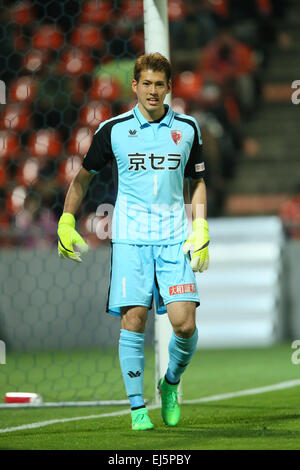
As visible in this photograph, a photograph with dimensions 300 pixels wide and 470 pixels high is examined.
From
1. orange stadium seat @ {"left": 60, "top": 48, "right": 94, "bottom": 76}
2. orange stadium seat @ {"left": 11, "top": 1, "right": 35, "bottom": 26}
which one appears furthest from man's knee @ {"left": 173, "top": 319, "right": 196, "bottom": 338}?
orange stadium seat @ {"left": 60, "top": 48, "right": 94, "bottom": 76}

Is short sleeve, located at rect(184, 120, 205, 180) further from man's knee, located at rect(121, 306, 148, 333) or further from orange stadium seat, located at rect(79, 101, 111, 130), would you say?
orange stadium seat, located at rect(79, 101, 111, 130)

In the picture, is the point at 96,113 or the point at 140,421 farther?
the point at 96,113

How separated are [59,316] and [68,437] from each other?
17.9 ft

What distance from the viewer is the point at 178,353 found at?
4828mm

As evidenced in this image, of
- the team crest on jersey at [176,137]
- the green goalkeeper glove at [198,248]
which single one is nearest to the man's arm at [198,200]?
the green goalkeeper glove at [198,248]

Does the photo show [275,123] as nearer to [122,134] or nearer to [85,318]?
[85,318]

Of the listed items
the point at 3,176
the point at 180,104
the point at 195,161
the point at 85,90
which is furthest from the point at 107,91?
the point at 195,161

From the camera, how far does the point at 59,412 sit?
18.8 ft

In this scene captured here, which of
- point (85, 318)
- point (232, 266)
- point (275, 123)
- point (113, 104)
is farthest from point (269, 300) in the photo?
point (275, 123)

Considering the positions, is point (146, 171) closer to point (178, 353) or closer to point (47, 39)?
point (178, 353)

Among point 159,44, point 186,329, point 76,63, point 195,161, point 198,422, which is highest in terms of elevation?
point 76,63

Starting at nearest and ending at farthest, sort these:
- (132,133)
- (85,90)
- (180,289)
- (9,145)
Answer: (180,289), (132,133), (85,90), (9,145)

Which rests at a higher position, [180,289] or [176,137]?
[176,137]

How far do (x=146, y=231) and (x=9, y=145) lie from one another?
8317 mm
